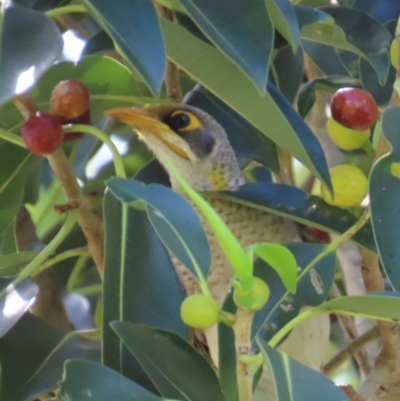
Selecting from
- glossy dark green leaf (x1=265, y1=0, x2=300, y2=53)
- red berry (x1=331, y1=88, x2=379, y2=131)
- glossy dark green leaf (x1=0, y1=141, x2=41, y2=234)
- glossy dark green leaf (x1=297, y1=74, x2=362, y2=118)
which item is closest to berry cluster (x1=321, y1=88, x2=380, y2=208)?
red berry (x1=331, y1=88, x2=379, y2=131)

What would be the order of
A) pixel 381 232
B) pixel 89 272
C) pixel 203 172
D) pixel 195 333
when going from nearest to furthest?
pixel 381 232 → pixel 195 333 → pixel 203 172 → pixel 89 272

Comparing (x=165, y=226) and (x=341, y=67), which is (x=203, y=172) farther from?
(x=165, y=226)

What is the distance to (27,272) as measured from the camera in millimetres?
1115

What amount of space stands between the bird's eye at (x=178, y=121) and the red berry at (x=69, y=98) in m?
0.32

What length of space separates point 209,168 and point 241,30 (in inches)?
26.7

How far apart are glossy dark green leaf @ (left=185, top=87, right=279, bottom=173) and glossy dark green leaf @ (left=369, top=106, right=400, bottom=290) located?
1.28 ft

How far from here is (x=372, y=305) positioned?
85 cm

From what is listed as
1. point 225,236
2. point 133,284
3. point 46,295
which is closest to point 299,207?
point 133,284

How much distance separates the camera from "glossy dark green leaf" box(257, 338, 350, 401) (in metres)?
0.77

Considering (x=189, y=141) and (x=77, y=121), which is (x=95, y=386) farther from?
(x=189, y=141)

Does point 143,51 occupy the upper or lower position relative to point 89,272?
upper

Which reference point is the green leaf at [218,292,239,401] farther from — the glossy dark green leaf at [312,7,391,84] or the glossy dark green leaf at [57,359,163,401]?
the glossy dark green leaf at [312,7,391,84]

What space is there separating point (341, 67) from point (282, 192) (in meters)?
0.45

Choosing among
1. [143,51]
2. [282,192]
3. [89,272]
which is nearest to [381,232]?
[282,192]
